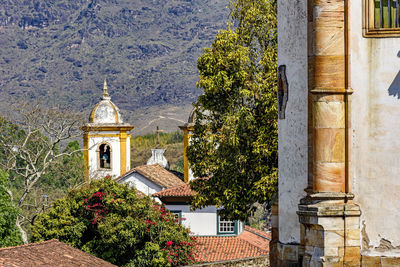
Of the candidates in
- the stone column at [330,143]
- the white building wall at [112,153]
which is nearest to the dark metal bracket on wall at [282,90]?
the stone column at [330,143]

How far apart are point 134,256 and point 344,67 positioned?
1289cm

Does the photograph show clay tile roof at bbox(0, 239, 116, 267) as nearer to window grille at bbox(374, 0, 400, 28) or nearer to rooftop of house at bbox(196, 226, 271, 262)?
window grille at bbox(374, 0, 400, 28)

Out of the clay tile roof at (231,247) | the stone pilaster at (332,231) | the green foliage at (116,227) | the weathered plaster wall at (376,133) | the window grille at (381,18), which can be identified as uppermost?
the window grille at (381,18)

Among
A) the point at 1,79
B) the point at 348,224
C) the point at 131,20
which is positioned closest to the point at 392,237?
the point at 348,224

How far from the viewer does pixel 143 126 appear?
109 metres

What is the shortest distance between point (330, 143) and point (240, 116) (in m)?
10.1

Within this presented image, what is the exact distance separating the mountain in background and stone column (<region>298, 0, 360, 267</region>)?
9780 centimetres

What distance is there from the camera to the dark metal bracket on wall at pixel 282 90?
10812 millimetres

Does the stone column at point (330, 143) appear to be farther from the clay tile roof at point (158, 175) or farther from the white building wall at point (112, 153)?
the white building wall at point (112, 153)

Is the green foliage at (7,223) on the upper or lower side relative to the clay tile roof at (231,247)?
upper

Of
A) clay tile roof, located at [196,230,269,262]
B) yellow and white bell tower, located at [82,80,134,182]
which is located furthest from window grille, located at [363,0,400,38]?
yellow and white bell tower, located at [82,80,134,182]

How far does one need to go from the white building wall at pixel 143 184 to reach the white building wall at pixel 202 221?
3.38 metres

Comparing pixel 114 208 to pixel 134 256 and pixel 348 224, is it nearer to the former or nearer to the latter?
pixel 134 256

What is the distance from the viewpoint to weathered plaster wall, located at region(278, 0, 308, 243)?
10266 mm
